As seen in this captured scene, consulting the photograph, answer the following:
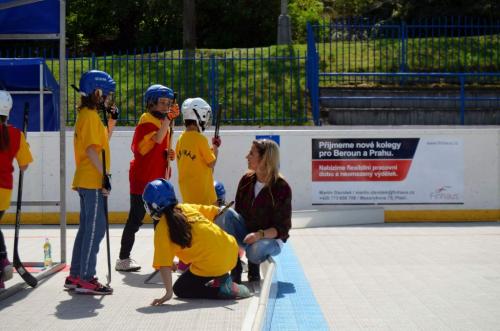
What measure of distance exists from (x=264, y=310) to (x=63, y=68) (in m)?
4.04

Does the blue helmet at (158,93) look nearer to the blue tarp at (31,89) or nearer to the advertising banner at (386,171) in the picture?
the advertising banner at (386,171)

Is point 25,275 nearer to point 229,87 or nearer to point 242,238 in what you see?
point 242,238

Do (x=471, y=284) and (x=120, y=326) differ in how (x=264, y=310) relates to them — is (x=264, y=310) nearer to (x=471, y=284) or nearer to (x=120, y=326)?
(x=120, y=326)

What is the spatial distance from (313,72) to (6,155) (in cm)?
972

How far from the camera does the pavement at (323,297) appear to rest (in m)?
6.56

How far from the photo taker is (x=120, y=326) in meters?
6.42

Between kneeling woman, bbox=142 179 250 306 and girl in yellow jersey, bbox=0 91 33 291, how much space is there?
126 centimetres

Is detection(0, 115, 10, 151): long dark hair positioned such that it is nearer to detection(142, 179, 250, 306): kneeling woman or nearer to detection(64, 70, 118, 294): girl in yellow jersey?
detection(64, 70, 118, 294): girl in yellow jersey

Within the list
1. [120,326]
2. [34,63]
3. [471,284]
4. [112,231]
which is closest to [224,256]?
[120,326]

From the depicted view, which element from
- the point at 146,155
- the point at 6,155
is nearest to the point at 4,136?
the point at 6,155

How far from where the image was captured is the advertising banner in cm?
1348

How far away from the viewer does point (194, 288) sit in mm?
7301

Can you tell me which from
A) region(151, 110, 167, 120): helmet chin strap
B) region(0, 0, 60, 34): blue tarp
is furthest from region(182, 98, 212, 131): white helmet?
region(0, 0, 60, 34): blue tarp

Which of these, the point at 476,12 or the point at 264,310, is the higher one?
the point at 476,12
